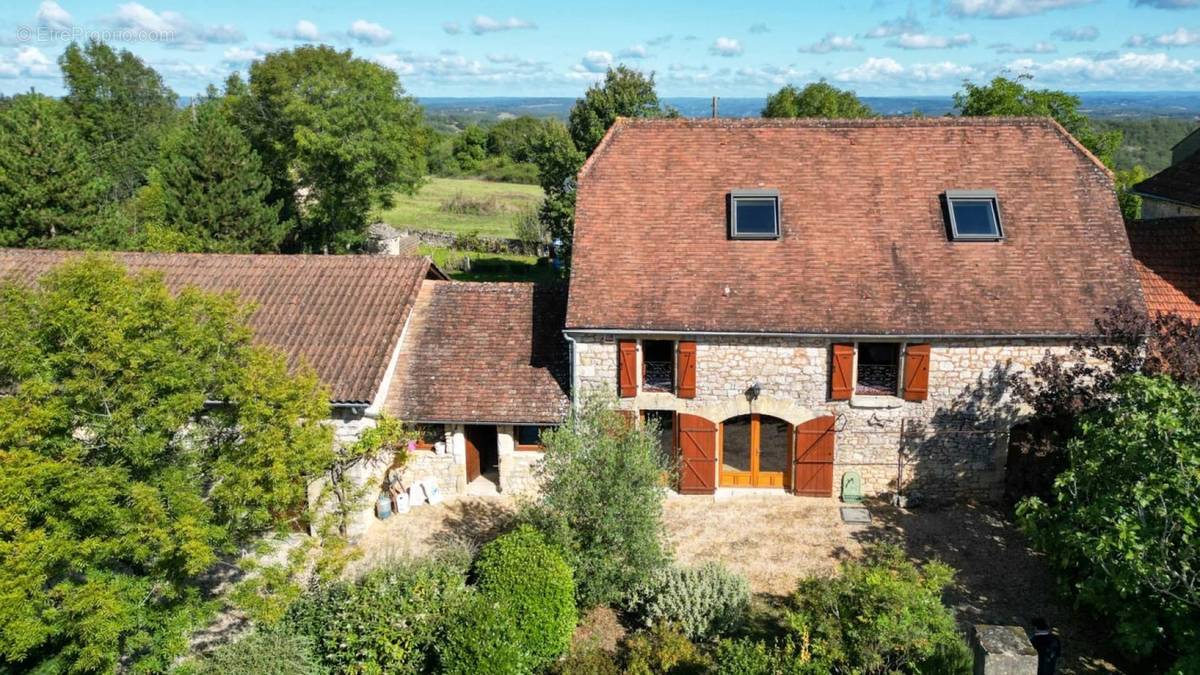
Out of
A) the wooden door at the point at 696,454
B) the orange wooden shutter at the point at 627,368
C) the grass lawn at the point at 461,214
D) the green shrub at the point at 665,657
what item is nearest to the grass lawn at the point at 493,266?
the grass lawn at the point at 461,214

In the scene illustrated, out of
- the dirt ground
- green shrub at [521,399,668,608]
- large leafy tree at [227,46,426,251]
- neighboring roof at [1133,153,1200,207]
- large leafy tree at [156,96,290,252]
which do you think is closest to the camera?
green shrub at [521,399,668,608]

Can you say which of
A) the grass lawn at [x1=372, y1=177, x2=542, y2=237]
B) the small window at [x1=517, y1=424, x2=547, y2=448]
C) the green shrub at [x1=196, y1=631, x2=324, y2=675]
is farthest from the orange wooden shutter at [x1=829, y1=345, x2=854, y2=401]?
the grass lawn at [x1=372, y1=177, x2=542, y2=237]

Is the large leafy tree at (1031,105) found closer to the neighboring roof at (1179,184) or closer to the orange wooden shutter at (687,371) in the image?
the neighboring roof at (1179,184)

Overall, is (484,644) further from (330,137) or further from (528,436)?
(330,137)

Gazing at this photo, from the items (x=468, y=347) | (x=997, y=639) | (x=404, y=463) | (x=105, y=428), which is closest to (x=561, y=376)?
(x=468, y=347)

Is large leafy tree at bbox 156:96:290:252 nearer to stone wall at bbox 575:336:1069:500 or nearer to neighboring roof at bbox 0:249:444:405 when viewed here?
neighboring roof at bbox 0:249:444:405

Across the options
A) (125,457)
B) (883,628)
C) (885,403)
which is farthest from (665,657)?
(125,457)
